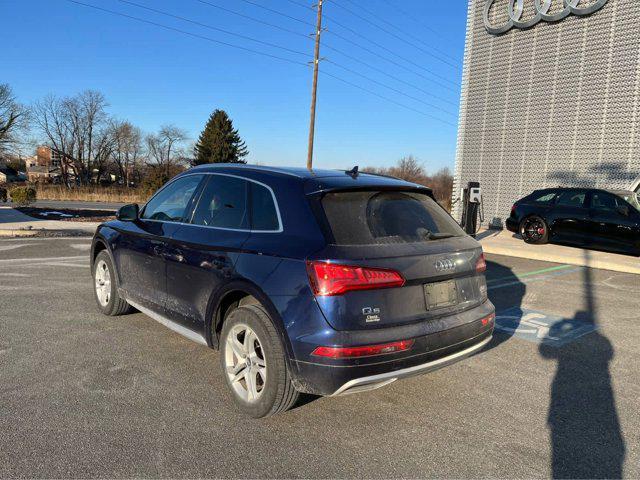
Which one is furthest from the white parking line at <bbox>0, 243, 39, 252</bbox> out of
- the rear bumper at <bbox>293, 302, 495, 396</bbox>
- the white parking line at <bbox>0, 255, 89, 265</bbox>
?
the rear bumper at <bbox>293, 302, 495, 396</bbox>

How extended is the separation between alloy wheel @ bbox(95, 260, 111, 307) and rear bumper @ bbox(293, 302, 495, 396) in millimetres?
3206

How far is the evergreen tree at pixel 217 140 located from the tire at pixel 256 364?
62511 millimetres

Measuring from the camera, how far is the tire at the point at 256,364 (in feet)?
9.82

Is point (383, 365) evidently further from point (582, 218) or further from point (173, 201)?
point (582, 218)

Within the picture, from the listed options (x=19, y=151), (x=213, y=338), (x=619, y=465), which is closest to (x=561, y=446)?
(x=619, y=465)

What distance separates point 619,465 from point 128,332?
410cm

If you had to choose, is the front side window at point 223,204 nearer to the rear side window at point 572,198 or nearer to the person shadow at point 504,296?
the person shadow at point 504,296

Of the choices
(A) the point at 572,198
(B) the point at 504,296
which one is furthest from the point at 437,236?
(A) the point at 572,198

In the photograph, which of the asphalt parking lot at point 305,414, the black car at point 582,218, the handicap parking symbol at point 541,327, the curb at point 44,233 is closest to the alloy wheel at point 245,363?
the asphalt parking lot at point 305,414

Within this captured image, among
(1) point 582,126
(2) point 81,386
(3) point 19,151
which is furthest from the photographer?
(3) point 19,151

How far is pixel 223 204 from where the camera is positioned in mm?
3803

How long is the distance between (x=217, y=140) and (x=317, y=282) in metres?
64.9

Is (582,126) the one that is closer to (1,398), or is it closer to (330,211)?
(330,211)

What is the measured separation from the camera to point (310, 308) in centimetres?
283
